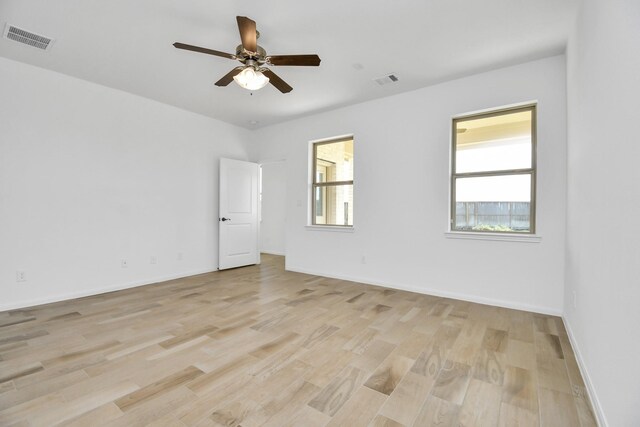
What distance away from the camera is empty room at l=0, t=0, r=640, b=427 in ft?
5.34

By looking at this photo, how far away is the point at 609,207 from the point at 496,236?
2.02 meters

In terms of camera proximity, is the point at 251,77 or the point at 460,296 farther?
the point at 460,296

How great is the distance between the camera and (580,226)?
2207 mm

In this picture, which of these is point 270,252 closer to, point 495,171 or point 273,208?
point 273,208

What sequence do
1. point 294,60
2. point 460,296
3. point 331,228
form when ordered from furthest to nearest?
point 331,228
point 460,296
point 294,60

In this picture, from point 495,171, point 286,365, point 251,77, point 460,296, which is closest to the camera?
point 286,365

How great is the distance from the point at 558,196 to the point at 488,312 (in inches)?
57.9

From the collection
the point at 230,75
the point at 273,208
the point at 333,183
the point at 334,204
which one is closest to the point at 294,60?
the point at 230,75

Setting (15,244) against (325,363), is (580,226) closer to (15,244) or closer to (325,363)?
(325,363)

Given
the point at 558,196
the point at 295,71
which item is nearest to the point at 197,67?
the point at 295,71

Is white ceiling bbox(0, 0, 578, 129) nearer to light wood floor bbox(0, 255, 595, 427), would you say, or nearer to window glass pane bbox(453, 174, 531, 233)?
window glass pane bbox(453, 174, 531, 233)

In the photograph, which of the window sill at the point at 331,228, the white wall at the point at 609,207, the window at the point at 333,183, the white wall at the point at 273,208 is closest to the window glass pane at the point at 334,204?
the window at the point at 333,183

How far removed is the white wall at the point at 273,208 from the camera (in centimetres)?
755

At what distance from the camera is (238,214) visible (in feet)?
18.4
